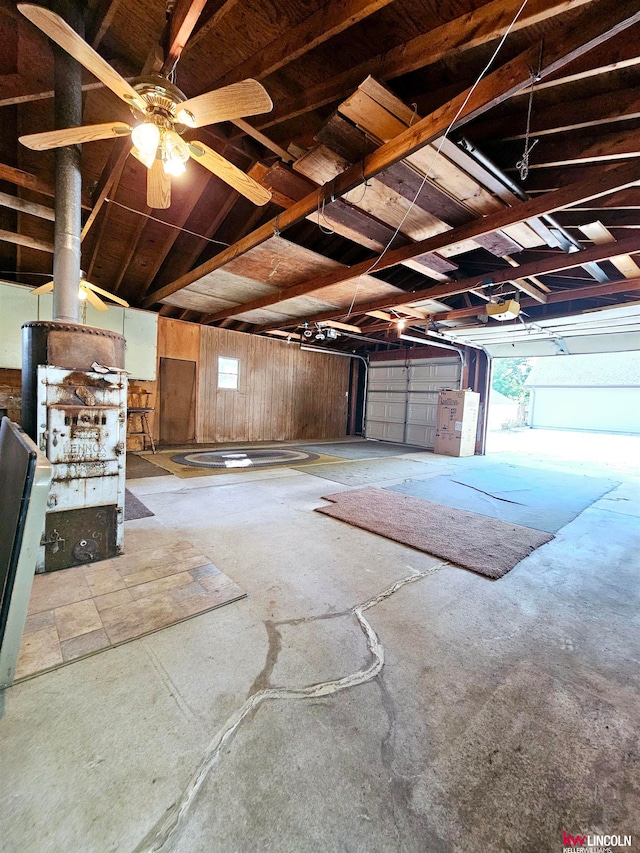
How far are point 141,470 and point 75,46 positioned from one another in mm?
4765

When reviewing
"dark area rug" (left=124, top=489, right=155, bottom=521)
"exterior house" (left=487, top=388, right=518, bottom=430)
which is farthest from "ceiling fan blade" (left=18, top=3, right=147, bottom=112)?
"exterior house" (left=487, top=388, right=518, bottom=430)

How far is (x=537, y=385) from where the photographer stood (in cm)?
1938

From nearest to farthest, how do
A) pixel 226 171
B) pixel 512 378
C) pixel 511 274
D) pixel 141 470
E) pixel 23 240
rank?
pixel 226 171 → pixel 511 274 → pixel 23 240 → pixel 141 470 → pixel 512 378

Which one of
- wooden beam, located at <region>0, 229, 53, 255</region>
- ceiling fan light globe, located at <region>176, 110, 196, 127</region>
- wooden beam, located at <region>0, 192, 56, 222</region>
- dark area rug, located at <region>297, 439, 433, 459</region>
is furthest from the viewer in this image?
dark area rug, located at <region>297, 439, 433, 459</region>

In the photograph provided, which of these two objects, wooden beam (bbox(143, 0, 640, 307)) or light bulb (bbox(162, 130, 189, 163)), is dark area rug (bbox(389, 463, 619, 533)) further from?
light bulb (bbox(162, 130, 189, 163))

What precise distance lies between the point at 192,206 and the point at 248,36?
2.03 m

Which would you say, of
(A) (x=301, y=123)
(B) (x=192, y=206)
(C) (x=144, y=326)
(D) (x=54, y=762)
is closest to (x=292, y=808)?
(D) (x=54, y=762)

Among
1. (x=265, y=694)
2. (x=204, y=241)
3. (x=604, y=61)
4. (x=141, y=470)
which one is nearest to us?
(x=265, y=694)

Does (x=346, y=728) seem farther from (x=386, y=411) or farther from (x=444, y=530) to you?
(x=386, y=411)

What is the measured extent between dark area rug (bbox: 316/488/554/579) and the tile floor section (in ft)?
5.37

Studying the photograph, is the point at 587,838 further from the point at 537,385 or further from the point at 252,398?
the point at 537,385

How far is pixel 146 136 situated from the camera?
192 centimetres

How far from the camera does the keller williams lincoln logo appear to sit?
993 mm

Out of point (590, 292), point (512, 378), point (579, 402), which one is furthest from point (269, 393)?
point (512, 378)
